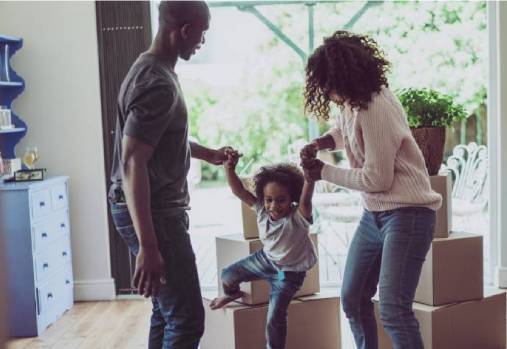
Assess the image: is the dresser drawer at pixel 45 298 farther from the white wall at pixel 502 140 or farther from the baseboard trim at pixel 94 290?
the white wall at pixel 502 140

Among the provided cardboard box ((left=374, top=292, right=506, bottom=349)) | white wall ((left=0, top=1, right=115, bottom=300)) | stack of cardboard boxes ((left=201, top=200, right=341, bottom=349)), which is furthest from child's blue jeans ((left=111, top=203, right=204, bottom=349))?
white wall ((left=0, top=1, right=115, bottom=300))

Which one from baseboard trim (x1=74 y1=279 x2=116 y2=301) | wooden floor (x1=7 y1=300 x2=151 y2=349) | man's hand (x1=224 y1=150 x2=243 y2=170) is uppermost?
man's hand (x1=224 y1=150 x2=243 y2=170)

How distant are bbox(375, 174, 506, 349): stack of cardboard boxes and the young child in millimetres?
519

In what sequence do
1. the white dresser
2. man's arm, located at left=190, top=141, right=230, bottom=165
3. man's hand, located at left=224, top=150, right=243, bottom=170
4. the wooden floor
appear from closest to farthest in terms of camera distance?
1. man's arm, located at left=190, top=141, right=230, bottom=165
2. man's hand, located at left=224, top=150, right=243, bottom=170
3. the wooden floor
4. the white dresser

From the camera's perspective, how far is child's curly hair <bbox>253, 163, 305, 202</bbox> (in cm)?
275

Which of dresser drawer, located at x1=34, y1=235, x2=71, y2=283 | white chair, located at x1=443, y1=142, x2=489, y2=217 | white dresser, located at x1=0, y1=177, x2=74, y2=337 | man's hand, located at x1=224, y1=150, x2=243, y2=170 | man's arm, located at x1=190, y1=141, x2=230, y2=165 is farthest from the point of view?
white chair, located at x1=443, y1=142, x2=489, y2=217

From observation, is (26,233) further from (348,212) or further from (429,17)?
(429,17)

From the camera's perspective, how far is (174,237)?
193 cm

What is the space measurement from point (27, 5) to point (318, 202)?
2.67m

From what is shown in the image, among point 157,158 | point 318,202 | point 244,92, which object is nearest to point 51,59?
point 318,202

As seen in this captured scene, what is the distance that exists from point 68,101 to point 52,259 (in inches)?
40.4

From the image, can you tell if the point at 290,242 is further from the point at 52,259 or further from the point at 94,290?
the point at 94,290

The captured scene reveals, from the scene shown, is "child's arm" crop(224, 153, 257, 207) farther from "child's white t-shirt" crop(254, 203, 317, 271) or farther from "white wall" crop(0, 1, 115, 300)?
"white wall" crop(0, 1, 115, 300)

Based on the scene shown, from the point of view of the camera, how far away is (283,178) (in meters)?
2.74
